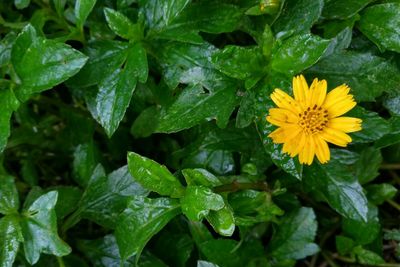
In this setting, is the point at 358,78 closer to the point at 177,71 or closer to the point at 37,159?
the point at 177,71

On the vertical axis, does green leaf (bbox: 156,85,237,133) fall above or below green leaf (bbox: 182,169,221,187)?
above

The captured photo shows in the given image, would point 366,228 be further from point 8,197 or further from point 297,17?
point 8,197

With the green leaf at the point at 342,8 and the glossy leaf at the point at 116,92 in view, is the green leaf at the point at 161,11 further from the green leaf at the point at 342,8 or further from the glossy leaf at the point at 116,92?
the green leaf at the point at 342,8

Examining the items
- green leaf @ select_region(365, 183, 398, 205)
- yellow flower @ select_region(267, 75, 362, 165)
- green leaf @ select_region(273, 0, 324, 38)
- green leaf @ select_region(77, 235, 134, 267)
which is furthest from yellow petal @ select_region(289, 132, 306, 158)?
green leaf @ select_region(77, 235, 134, 267)

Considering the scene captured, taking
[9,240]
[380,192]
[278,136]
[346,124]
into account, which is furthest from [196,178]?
[380,192]

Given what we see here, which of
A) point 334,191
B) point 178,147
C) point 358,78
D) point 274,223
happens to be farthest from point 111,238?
point 358,78

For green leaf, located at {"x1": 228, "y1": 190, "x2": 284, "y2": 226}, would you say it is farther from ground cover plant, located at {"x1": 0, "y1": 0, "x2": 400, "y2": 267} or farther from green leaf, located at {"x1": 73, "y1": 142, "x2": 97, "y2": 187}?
green leaf, located at {"x1": 73, "y1": 142, "x2": 97, "y2": 187}

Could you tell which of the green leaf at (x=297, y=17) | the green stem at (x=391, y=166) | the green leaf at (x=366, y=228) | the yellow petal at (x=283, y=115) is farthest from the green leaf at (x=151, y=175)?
the green stem at (x=391, y=166)
